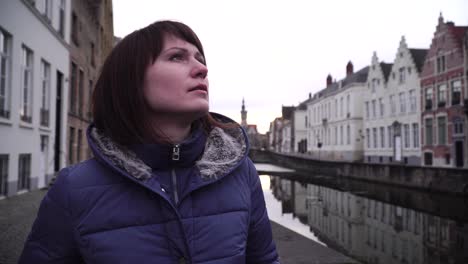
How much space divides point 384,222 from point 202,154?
Answer: 1297 centimetres

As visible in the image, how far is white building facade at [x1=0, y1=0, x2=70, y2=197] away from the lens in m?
10.6

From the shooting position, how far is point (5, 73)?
10508 mm

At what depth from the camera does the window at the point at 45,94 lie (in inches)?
542

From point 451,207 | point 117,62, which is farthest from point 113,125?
point 451,207

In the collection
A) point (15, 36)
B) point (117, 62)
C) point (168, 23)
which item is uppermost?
point (15, 36)

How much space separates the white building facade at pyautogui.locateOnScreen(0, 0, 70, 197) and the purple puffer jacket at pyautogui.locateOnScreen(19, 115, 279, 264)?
1033 cm

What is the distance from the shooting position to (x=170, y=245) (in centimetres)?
138

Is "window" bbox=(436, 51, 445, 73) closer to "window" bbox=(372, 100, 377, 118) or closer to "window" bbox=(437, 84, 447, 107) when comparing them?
"window" bbox=(437, 84, 447, 107)

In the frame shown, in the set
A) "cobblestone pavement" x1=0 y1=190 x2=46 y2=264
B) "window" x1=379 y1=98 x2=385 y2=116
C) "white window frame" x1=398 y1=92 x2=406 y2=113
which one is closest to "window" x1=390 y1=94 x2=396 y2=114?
"white window frame" x1=398 y1=92 x2=406 y2=113

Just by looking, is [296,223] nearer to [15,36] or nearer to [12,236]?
[12,236]

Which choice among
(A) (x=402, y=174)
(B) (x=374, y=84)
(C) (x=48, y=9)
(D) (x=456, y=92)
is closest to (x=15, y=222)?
(C) (x=48, y=9)

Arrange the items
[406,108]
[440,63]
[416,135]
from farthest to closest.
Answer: [406,108] → [416,135] → [440,63]

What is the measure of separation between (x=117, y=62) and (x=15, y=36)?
1112 cm

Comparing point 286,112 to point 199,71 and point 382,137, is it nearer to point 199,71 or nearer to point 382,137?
point 382,137
